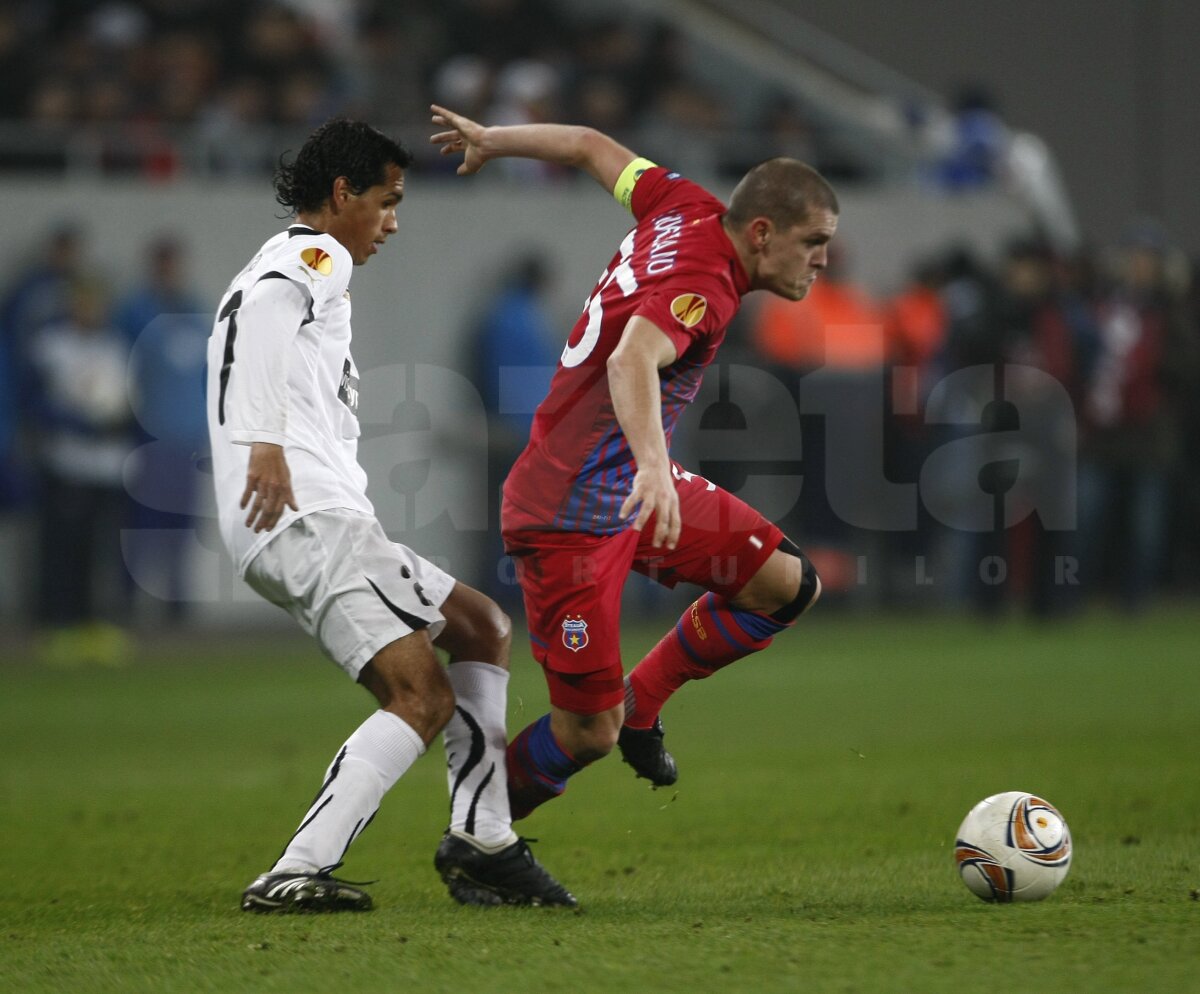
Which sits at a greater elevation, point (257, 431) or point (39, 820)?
point (257, 431)

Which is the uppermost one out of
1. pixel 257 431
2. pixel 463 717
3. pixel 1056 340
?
pixel 1056 340

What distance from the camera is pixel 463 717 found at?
16.8 feet

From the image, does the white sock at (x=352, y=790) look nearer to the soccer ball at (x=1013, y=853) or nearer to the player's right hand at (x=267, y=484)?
the player's right hand at (x=267, y=484)

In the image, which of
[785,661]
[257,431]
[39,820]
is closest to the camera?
[257,431]

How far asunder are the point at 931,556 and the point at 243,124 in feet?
21.8

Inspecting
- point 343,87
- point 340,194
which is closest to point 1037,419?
point 343,87

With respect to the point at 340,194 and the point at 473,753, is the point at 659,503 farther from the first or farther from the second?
the point at 340,194

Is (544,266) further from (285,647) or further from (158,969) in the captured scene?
(158,969)

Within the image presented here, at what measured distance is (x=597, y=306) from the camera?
527 cm

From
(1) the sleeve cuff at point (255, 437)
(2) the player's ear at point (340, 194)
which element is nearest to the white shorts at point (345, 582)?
(1) the sleeve cuff at point (255, 437)

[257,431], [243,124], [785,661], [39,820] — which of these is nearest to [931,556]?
[785,661]

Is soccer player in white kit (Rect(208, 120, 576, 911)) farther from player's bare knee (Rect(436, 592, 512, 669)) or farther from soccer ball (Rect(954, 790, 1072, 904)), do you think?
soccer ball (Rect(954, 790, 1072, 904))

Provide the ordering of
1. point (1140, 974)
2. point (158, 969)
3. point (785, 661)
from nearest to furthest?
point (1140, 974) → point (158, 969) → point (785, 661)

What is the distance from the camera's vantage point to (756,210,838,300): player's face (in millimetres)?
5055
